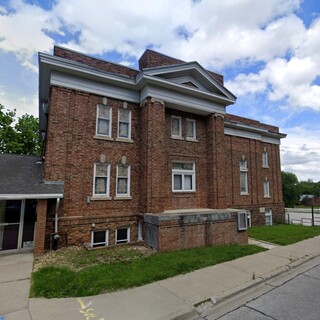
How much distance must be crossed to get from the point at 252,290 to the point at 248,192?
44.2ft

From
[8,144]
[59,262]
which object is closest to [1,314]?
[59,262]

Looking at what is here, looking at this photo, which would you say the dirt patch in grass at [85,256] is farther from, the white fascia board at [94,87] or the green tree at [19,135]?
the green tree at [19,135]

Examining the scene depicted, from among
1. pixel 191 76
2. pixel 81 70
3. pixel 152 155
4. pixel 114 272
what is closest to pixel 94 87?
pixel 81 70

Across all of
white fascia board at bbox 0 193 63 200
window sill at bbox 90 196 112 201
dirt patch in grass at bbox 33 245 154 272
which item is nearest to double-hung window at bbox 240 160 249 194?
dirt patch in grass at bbox 33 245 154 272

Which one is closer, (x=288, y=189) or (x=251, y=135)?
(x=251, y=135)

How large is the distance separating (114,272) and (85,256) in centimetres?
207

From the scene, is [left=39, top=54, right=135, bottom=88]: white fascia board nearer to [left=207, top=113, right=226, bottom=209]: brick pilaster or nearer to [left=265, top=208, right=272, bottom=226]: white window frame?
[left=207, top=113, right=226, bottom=209]: brick pilaster

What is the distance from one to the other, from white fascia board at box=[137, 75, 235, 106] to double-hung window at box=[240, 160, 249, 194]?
21.9 ft

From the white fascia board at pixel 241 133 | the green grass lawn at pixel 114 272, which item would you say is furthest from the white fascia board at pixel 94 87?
the white fascia board at pixel 241 133

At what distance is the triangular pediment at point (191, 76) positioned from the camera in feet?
38.4

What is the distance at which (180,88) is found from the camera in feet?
39.7

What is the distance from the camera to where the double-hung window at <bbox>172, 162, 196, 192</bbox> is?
12.8 metres

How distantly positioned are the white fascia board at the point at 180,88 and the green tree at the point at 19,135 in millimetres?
21040

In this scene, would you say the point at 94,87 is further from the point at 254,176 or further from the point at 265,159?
the point at 265,159
